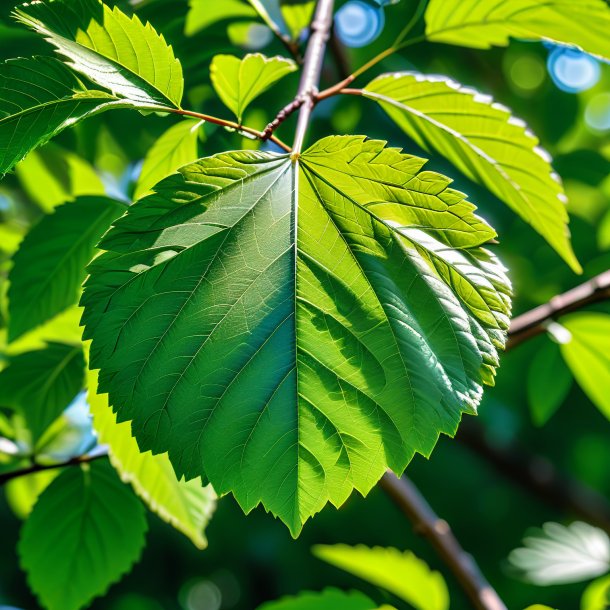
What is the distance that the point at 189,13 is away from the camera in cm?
86

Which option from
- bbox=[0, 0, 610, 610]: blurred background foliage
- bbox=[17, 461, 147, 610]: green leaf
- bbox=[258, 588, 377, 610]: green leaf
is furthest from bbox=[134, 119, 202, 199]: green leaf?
bbox=[258, 588, 377, 610]: green leaf

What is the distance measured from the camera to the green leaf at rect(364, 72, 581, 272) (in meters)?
0.61

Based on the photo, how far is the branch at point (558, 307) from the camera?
86cm

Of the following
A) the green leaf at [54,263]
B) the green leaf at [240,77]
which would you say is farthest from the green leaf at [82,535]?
the green leaf at [240,77]

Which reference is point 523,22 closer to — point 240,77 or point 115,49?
point 240,77

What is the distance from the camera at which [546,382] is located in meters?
1.05

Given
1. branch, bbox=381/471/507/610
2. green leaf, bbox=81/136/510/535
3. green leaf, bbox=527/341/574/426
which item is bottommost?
branch, bbox=381/471/507/610

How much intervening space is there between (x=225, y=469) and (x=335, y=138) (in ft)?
0.87

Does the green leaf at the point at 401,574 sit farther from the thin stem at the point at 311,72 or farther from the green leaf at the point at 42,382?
the thin stem at the point at 311,72

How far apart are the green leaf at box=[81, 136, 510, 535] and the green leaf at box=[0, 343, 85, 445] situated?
34cm

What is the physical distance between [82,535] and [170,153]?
1.54 feet

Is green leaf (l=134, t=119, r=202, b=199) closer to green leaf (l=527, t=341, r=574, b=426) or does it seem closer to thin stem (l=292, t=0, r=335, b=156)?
thin stem (l=292, t=0, r=335, b=156)

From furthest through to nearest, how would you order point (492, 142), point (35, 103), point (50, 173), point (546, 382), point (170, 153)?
point (50, 173) < point (546, 382) < point (170, 153) < point (492, 142) < point (35, 103)

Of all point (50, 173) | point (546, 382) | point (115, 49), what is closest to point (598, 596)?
point (546, 382)
